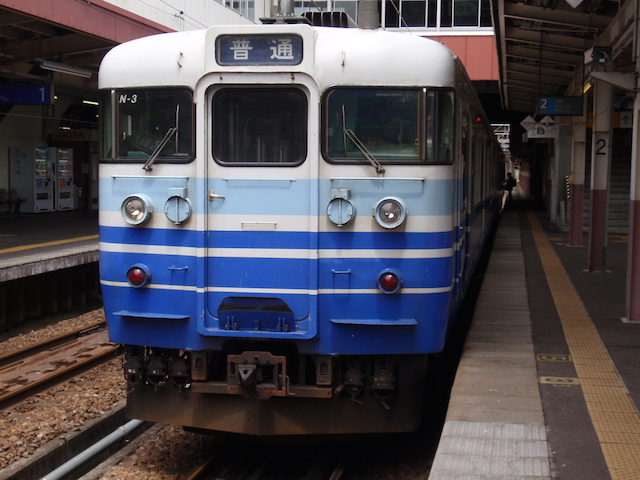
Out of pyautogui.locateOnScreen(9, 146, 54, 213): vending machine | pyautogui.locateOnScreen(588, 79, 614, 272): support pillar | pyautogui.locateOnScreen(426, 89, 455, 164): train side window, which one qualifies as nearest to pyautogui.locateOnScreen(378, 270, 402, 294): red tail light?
pyautogui.locateOnScreen(426, 89, 455, 164): train side window

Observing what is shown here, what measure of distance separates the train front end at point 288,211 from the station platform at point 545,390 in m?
0.72

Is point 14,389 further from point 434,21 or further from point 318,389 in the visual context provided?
point 434,21

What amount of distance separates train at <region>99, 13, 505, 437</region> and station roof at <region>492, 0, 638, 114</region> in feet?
10.1

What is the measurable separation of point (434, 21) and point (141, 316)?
24.0 m

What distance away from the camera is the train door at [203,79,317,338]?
5.31 meters

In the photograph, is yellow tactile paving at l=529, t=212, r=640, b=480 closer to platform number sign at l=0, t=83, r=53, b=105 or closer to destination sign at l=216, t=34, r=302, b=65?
destination sign at l=216, t=34, r=302, b=65

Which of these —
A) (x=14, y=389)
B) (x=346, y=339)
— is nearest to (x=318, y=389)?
(x=346, y=339)

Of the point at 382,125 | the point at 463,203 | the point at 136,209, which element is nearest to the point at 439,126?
the point at 382,125

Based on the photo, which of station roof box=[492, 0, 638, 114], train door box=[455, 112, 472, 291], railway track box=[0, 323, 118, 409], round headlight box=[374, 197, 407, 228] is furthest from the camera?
station roof box=[492, 0, 638, 114]

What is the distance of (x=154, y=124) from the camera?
5.56 meters

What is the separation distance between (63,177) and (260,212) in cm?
1756

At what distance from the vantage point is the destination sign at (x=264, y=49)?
17.3ft

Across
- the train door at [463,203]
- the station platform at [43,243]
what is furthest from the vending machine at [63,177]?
the train door at [463,203]

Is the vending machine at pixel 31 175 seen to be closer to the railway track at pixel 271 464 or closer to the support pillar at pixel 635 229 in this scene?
the railway track at pixel 271 464
